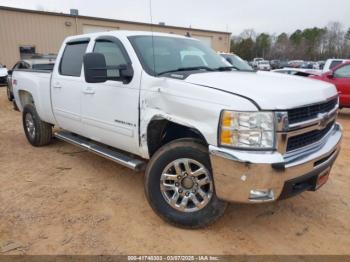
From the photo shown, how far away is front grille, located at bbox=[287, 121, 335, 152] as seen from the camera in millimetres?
2854

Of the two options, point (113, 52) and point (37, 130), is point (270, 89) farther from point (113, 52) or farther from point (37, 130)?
point (37, 130)

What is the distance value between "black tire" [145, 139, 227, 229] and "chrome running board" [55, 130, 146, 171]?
1.06 ft

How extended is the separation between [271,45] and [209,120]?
75836 mm

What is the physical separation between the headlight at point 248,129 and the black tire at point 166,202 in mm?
364

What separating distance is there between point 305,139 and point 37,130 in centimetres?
470

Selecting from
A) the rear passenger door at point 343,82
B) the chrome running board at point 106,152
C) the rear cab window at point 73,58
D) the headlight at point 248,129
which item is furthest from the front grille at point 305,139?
the rear passenger door at point 343,82

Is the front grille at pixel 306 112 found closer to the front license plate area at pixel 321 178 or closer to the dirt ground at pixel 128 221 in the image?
the front license plate area at pixel 321 178

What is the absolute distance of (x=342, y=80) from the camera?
31.1ft

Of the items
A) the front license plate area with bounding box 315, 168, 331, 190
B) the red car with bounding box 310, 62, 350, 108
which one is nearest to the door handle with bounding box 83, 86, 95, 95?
the front license plate area with bounding box 315, 168, 331, 190

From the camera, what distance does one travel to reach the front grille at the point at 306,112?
109 inches

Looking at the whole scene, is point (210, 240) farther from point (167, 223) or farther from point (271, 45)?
point (271, 45)

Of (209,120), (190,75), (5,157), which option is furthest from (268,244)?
(5,157)

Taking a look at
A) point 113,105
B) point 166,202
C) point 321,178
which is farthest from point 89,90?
point 321,178

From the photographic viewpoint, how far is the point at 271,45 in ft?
240
